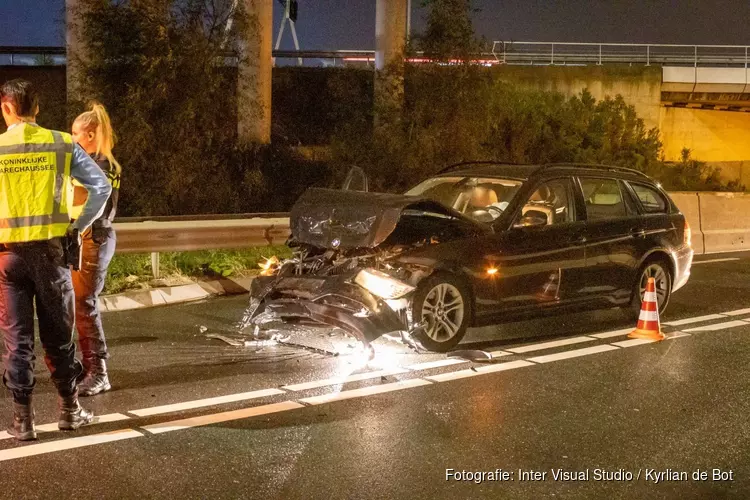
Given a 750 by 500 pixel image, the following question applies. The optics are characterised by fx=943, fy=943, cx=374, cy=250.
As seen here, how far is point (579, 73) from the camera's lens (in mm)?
32000

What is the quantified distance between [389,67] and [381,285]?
1330 centimetres

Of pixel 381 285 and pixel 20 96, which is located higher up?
pixel 20 96

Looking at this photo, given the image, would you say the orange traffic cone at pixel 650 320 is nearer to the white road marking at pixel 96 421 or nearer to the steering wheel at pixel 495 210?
the steering wheel at pixel 495 210

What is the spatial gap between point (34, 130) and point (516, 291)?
4528 mm

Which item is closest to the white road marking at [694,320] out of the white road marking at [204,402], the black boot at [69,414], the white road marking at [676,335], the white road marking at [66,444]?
the white road marking at [676,335]

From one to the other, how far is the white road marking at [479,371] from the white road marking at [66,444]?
2392 millimetres

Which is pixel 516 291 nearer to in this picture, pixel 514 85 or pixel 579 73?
pixel 514 85

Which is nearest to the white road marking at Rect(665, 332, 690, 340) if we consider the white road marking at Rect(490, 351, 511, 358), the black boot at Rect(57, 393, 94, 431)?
the white road marking at Rect(490, 351, 511, 358)

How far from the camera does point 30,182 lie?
506 centimetres

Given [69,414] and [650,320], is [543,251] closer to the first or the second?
[650,320]

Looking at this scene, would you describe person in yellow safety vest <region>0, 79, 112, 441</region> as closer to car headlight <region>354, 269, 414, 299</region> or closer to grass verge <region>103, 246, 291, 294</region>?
car headlight <region>354, 269, 414, 299</region>

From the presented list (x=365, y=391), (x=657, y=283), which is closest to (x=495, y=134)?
(x=657, y=283)

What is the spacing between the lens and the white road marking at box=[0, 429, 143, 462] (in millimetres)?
5000

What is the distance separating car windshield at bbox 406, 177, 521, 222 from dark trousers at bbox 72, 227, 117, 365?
10.6ft
